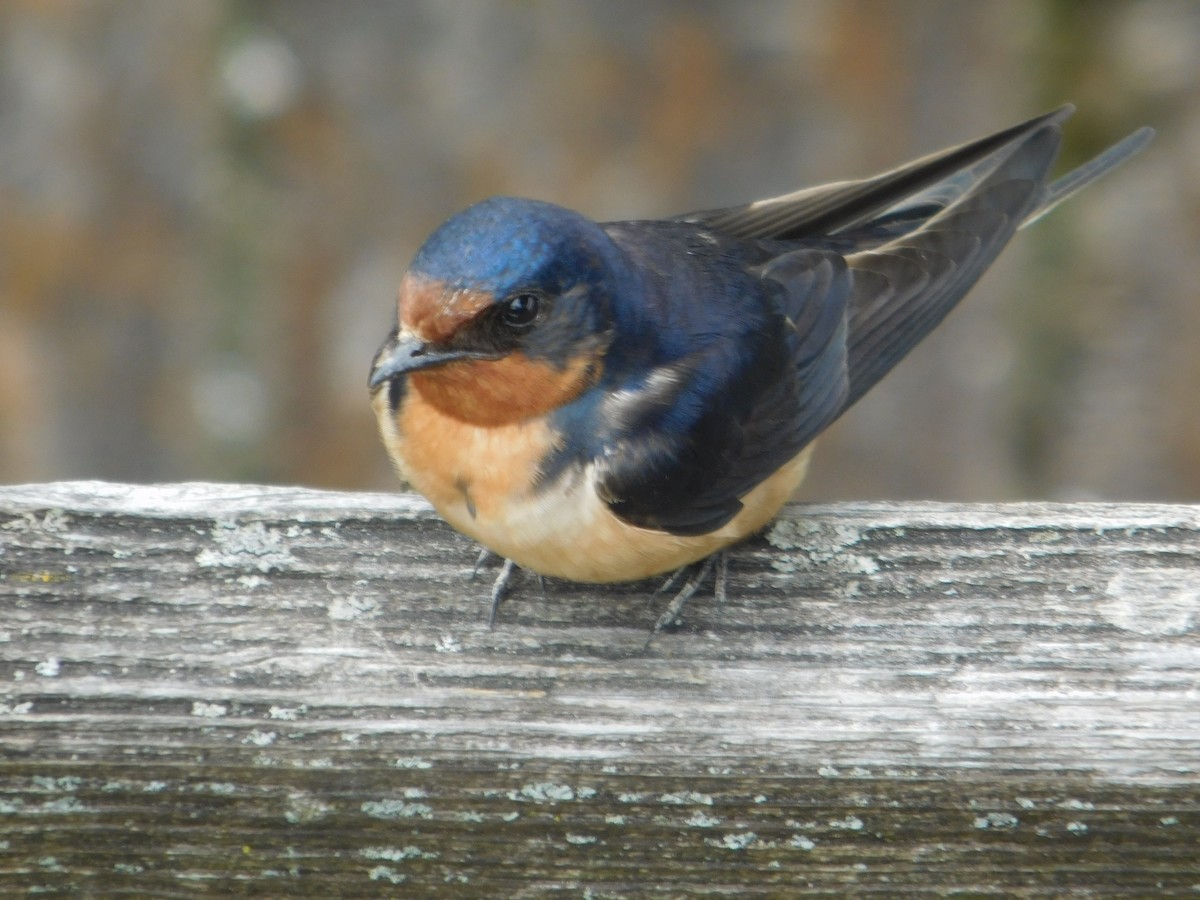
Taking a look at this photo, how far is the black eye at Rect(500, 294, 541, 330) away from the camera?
183 centimetres

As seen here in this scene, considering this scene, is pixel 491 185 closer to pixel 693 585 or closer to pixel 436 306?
pixel 436 306

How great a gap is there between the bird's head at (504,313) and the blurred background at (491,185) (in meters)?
0.75

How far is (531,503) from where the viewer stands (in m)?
1.81

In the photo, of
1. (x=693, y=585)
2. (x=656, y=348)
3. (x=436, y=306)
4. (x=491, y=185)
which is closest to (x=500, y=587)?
(x=693, y=585)

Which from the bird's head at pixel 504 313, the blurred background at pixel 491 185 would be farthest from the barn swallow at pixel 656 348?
the blurred background at pixel 491 185

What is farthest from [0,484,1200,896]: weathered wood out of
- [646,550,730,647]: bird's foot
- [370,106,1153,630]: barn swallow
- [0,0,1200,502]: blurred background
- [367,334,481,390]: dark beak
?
[0,0,1200,502]: blurred background

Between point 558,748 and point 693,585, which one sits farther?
point 693,585

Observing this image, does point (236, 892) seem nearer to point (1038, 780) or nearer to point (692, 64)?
point (1038, 780)

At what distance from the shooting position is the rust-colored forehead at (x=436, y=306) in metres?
1.72

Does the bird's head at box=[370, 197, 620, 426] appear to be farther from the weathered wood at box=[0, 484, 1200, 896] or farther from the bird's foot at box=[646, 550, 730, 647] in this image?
the weathered wood at box=[0, 484, 1200, 896]

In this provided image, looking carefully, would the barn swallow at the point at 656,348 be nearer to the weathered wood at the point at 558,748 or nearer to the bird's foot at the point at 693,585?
the bird's foot at the point at 693,585

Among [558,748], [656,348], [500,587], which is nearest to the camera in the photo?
[558,748]

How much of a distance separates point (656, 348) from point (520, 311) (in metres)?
0.25

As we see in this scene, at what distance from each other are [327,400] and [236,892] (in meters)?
1.65
